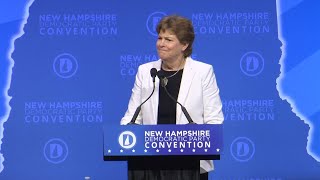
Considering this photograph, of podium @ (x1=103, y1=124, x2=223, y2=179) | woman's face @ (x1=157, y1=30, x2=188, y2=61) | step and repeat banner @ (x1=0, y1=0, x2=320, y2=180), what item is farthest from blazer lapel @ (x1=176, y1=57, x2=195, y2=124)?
step and repeat banner @ (x1=0, y1=0, x2=320, y2=180)

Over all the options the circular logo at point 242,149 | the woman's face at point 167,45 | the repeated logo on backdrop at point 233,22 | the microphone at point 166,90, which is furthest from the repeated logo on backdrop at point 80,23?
the microphone at point 166,90

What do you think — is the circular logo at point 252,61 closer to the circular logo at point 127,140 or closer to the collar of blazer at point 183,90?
the collar of blazer at point 183,90

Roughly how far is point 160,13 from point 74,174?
4.69 ft

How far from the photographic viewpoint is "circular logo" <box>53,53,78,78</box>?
14.1 feet

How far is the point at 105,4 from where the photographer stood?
14.1 feet

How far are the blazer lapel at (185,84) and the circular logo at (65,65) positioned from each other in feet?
6.02

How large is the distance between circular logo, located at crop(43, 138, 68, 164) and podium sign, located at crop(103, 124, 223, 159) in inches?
91.0

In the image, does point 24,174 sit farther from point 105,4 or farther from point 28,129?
point 105,4

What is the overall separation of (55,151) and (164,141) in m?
2.41

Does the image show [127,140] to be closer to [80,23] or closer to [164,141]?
[164,141]

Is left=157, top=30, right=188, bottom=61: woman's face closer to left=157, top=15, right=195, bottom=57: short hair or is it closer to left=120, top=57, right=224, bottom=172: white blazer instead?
left=157, top=15, right=195, bottom=57: short hair

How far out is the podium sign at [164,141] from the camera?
211cm

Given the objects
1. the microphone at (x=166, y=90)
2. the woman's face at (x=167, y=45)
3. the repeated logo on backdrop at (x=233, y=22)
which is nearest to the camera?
the microphone at (x=166, y=90)

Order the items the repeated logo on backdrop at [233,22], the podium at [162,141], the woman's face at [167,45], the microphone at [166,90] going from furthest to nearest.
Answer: the repeated logo on backdrop at [233,22] → the woman's face at [167,45] → the microphone at [166,90] → the podium at [162,141]
